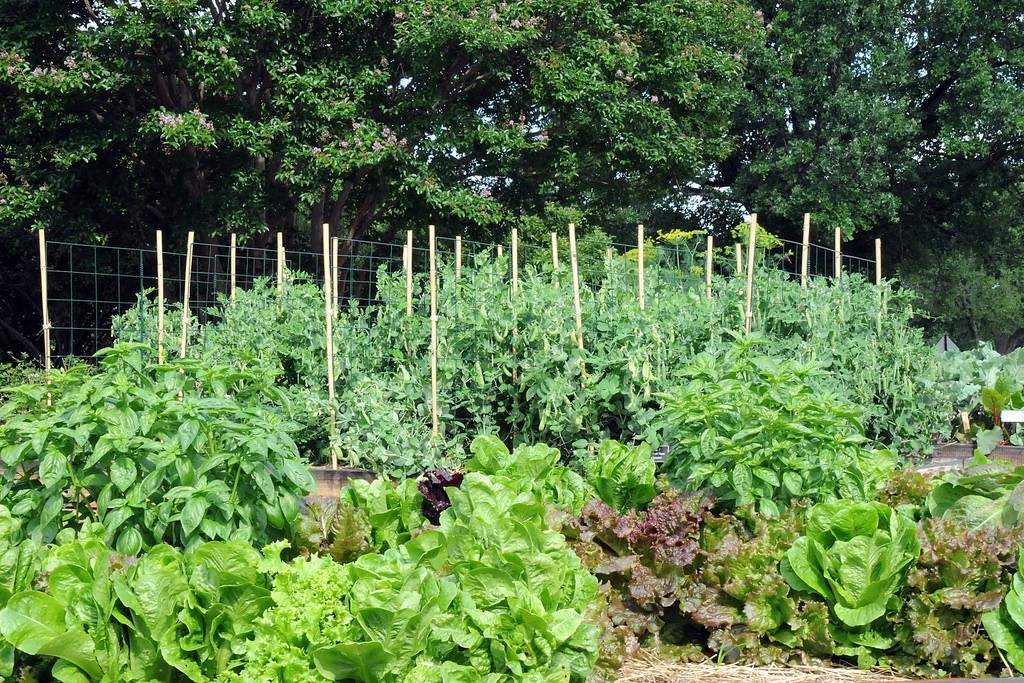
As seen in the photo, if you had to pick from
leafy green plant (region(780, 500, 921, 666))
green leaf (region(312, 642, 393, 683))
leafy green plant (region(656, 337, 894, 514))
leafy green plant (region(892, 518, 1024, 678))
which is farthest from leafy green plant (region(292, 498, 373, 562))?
leafy green plant (region(892, 518, 1024, 678))

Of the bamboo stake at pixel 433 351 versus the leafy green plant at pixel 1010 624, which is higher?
the bamboo stake at pixel 433 351

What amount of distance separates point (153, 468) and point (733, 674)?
208 centimetres

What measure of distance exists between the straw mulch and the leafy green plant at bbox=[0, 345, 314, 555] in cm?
129

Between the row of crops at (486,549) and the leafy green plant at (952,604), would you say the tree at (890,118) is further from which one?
the leafy green plant at (952,604)

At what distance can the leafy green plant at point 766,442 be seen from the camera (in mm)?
3605

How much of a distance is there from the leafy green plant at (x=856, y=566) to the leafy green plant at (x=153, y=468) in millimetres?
1777

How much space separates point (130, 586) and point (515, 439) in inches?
152

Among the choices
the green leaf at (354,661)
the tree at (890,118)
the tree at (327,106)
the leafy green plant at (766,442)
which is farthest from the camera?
the tree at (890,118)

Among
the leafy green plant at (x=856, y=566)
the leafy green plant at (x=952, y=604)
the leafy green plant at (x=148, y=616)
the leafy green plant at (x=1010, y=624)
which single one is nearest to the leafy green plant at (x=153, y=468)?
the leafy green plant at (x=148, y=616)

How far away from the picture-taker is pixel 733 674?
3248 mm

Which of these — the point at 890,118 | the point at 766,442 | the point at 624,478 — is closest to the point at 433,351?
the point at 624,478

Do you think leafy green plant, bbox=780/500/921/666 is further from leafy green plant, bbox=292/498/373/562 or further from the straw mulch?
leafy green plant, bbox=292/498/373/562

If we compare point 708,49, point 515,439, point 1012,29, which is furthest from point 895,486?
point 1012,29

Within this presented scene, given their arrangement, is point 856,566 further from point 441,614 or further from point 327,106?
point 327,106
